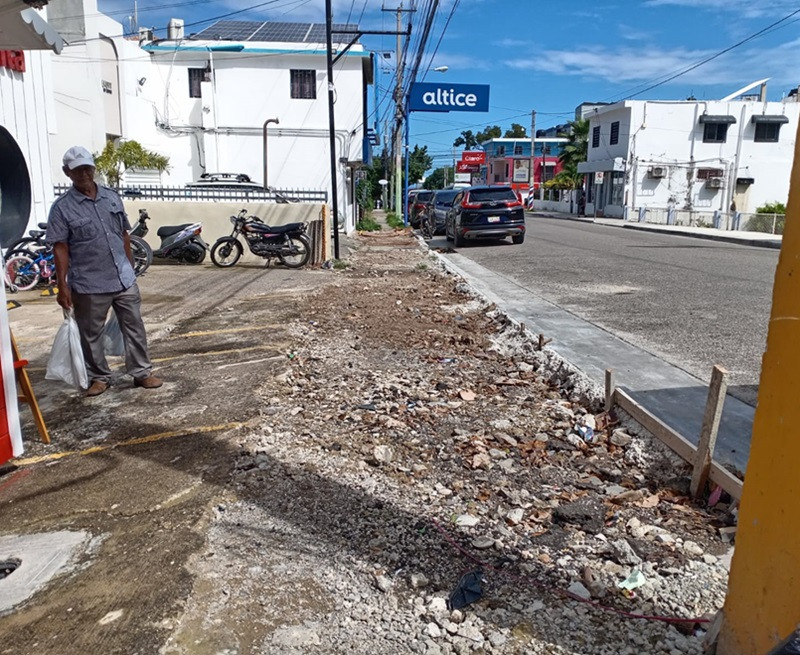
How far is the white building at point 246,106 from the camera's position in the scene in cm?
2752

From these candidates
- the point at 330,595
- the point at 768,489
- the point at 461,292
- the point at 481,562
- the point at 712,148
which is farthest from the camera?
the point at 712,148

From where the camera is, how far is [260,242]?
45.0 feet

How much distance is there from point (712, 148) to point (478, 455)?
44.6m

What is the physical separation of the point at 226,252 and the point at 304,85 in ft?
54.2

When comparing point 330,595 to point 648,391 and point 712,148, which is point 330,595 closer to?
point 648,391

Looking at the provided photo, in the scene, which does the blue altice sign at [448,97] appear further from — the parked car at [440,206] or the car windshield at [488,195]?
the car windshield at [488,195]

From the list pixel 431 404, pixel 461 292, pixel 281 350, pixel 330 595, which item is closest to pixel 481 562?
pixel 330 595

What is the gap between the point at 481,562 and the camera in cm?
302

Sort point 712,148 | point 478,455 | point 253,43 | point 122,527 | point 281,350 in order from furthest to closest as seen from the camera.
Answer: point 712,148
point 253,43
point 281,350
point 478,455
point 122,527

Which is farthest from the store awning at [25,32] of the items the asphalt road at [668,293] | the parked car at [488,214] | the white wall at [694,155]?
the white wall at [694,155]

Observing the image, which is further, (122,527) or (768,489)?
(122,527)

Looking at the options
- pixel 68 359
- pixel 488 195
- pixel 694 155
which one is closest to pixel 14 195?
pixel 68 359

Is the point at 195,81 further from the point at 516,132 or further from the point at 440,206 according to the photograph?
the point at 516,132

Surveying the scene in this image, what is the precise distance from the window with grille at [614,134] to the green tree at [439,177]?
69.1m
